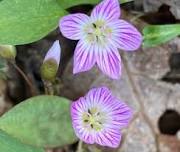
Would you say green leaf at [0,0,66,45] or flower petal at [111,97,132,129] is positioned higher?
green leaf at [0,0,66,45]

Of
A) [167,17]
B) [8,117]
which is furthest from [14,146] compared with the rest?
[167,17]

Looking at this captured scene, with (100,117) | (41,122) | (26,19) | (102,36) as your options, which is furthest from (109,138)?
(26,19)

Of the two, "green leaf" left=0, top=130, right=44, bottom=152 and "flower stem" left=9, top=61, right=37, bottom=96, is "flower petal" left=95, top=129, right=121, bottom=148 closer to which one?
"green leaf" left=0, top=130, right=44, bottom=152

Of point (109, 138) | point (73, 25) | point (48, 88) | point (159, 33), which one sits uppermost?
point (73, 25)

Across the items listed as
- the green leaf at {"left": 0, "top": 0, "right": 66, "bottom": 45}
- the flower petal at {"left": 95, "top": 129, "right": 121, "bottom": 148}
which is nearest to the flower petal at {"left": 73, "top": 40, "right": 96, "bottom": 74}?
the green leaf at {"left": 0, "top": 0, "right": 66, "bottom": 45}

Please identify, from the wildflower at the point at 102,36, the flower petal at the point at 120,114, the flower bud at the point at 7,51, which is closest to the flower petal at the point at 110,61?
the wildflower at the point at 102,36

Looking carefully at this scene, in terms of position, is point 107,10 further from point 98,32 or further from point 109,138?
point 109,138

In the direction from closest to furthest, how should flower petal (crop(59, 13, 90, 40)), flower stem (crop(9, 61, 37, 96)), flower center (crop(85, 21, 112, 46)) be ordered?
flower petal (crop(59, 13, 90, 40)), flower center (crop(85, 21, 112, 46)), flower stem (crop(9, 61, 37, 96))
